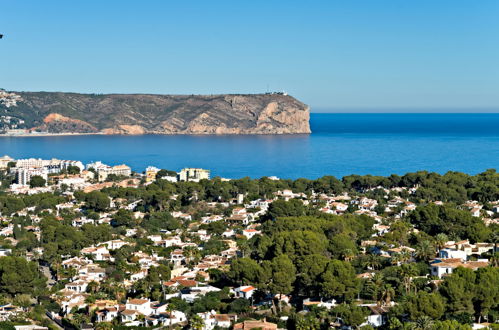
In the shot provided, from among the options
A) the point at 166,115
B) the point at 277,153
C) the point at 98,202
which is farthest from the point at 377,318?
the point at 166,115

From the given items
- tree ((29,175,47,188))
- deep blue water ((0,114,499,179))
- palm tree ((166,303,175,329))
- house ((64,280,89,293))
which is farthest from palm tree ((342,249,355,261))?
deep blue water ((0,114,499,179))

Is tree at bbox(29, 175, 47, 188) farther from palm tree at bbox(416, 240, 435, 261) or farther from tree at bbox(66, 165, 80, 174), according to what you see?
palm tree at bbox(416, 240, 435, 261)

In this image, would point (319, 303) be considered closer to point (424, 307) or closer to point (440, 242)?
point (424, 307)

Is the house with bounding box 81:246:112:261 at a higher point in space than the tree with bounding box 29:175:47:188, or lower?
lower

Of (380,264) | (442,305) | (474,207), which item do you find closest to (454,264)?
(380,264)

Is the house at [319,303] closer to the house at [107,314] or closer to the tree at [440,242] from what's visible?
the house at [107,314]

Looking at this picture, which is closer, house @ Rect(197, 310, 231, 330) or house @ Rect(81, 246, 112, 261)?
house @ Rect(197, 310, 231, 330)
